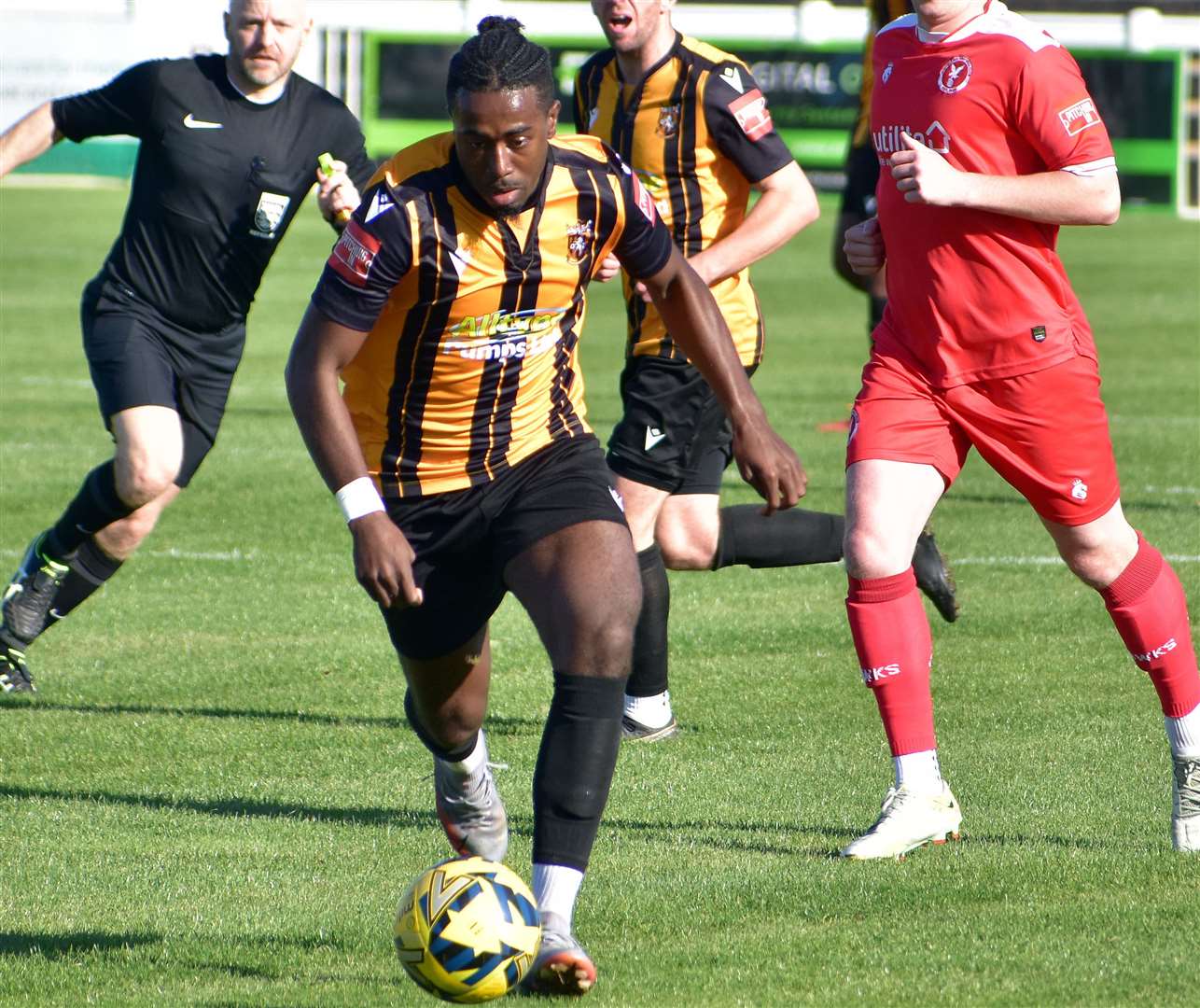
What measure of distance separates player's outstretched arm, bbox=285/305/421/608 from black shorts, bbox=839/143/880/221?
6.97m

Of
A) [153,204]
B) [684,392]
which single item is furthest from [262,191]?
[684,392]

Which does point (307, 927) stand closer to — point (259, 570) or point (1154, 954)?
point (1154, 954)

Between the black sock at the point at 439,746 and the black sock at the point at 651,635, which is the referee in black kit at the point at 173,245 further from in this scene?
the black sock at the point at 439,746

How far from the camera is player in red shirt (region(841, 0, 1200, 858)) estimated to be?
5.38 metres

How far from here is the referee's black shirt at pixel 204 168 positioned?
7.44 meters

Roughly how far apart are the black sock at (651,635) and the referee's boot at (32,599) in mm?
2154

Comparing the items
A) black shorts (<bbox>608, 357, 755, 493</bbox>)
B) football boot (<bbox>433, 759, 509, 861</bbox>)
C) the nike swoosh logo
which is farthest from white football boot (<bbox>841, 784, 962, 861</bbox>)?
the nike swoosh logo

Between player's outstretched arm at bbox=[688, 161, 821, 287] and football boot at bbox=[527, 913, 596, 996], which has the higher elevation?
player's outstretched arm at bbox=[688, 161, 821, 287]

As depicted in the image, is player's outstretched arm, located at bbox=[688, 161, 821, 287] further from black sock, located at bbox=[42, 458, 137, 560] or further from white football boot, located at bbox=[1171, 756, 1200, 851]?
black sock, located at bbox=[42, 458, 137, 560]

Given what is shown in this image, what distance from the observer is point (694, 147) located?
23.4 ft

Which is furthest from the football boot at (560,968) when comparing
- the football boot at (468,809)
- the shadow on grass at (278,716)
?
the shadow on grass at (278,716)

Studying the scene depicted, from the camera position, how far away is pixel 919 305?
5535 millimetres

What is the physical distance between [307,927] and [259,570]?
5052 millimetres

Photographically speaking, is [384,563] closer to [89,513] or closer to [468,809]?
[468,809]
